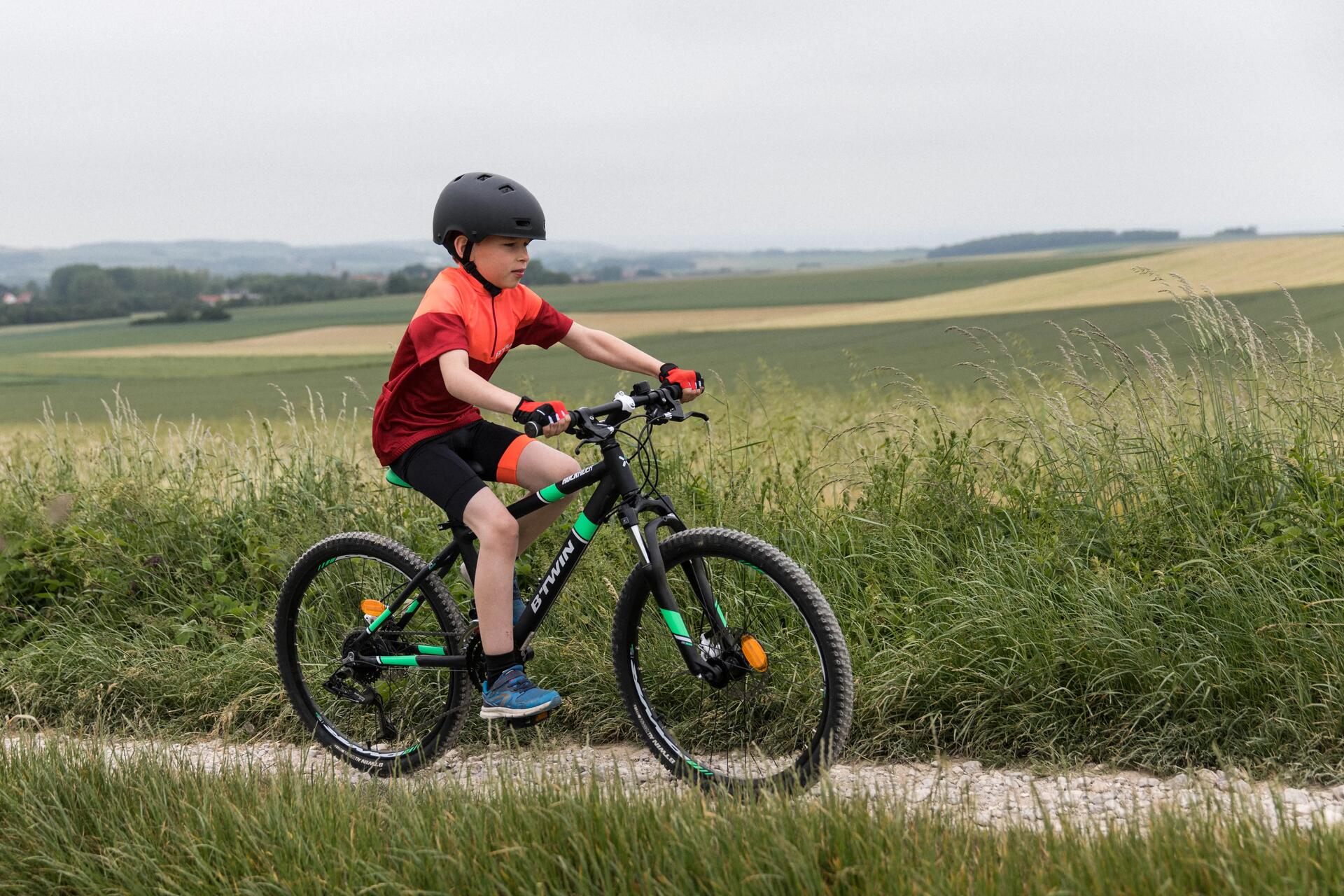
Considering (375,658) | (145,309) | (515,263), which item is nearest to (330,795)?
(375,658)

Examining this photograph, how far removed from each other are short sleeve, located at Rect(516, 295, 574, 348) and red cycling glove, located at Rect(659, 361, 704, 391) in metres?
0.56

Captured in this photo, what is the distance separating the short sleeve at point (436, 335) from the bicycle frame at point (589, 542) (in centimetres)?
64

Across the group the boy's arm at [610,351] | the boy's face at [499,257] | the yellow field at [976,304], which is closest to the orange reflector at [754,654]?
the boy's arm at [610,351]

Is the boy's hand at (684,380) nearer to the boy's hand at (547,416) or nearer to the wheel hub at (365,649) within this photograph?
the boy's hand at (547,416)

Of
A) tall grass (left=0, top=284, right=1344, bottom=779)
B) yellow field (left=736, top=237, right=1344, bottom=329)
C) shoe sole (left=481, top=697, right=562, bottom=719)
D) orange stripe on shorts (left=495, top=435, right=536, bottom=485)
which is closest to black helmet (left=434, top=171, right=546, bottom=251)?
orange stripe on shorts (left=495, top=435, right=536, bottom=485)

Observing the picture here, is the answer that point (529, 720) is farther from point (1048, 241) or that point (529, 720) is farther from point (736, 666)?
point (1048, 241)

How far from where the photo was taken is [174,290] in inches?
3792

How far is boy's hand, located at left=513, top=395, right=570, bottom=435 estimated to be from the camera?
3744 mm

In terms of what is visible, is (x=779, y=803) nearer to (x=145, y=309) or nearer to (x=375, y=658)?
(x=375, y=658)

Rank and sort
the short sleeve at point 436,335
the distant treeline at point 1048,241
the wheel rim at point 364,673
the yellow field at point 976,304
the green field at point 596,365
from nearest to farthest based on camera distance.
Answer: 1. the short sleeve at point 436,335
2. the wheel rim at point 364,673
3. the green field at point 596,365
4. the yellow field at point 976,304
5. the distant treeline at point 1048,241

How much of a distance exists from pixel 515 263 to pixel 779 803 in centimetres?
222

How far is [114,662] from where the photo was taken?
5812 mm

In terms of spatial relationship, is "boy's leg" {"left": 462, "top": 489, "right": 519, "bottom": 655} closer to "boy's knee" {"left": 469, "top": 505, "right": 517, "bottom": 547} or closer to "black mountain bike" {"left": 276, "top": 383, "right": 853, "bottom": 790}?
"boy's knee" {"left": 469, "top": 505, "right": 517, "bottom": 547}

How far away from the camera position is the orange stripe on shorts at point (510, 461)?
4.56 meters
